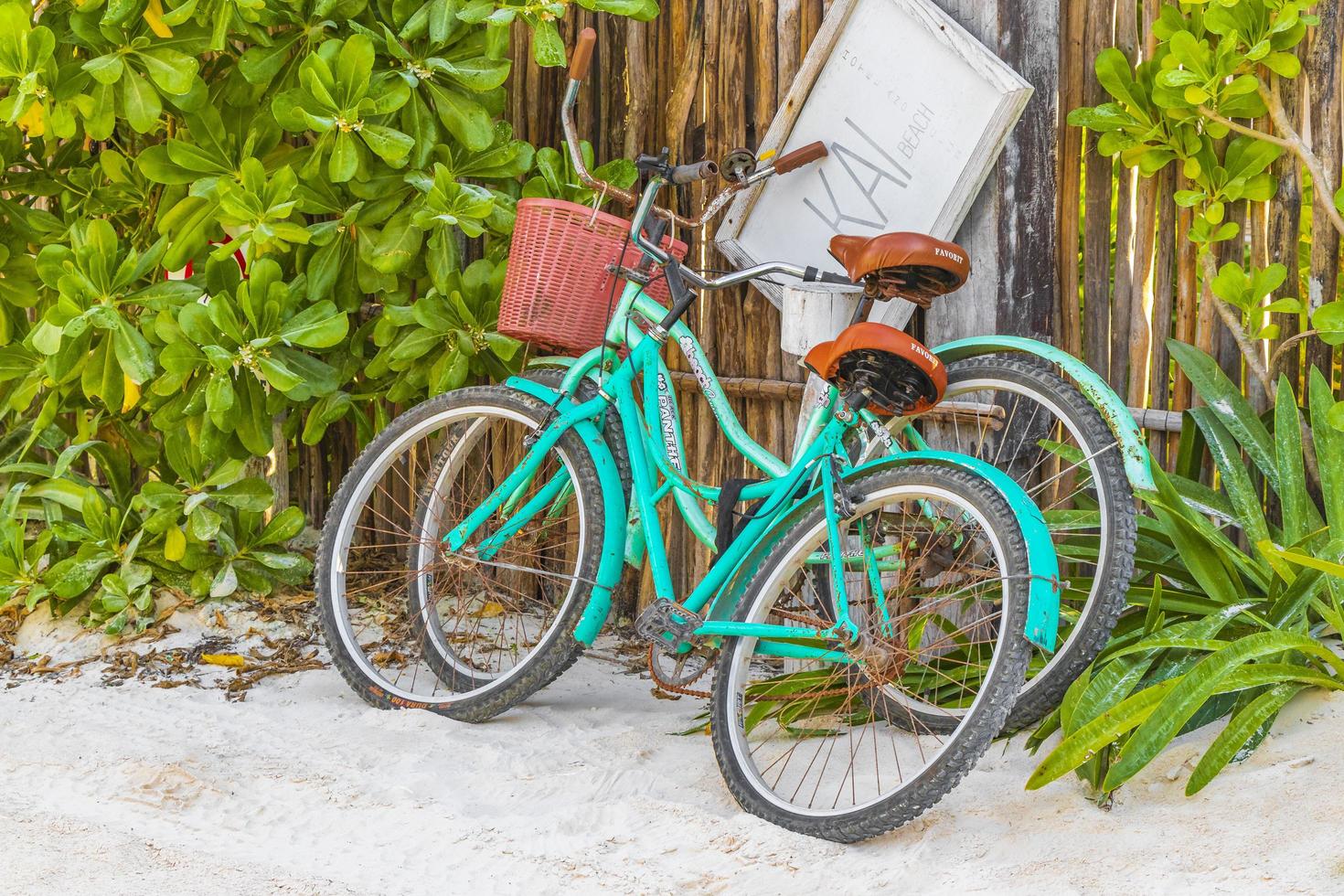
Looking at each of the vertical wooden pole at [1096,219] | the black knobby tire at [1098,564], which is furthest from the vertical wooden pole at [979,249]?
the black knobby tire at [1098,564]

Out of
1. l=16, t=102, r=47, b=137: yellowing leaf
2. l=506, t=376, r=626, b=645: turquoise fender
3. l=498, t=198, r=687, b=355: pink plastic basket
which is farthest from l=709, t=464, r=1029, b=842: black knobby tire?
l=16, t=102, r=47, b=137: yellowing leaf

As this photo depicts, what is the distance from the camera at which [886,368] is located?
2.28m

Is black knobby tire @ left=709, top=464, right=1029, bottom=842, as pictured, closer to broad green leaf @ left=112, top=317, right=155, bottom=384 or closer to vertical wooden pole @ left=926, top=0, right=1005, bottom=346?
vertical wooden pole @ left=926, top=0, right=1005, bottom=346

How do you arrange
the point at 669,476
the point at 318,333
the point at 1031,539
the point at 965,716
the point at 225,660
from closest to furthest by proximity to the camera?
the point at 1031,539 → the point at 965,716 → the point at 669,476 → the point at 318,333 → the point at 225,660

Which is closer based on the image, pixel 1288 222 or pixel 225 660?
pixel 1288 222

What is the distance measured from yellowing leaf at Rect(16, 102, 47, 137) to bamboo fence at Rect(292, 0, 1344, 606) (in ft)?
5.23

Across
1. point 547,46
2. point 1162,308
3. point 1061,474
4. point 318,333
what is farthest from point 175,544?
point 1162,308

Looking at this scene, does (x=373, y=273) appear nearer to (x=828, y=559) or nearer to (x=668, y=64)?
(x=668, y=64)

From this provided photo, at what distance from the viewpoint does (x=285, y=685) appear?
125 inches

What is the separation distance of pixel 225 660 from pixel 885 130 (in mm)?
2191

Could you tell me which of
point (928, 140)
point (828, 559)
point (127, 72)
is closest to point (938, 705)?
point (828, 559)

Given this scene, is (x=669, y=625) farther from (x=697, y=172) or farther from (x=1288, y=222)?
(x=1288, y=222)

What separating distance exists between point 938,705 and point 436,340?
160 centimetres

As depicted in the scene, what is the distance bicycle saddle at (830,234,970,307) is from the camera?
7.67 ft
